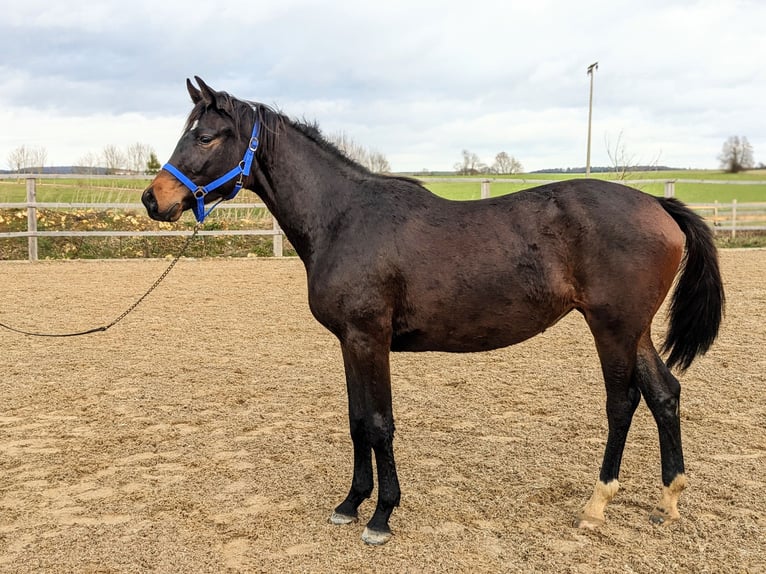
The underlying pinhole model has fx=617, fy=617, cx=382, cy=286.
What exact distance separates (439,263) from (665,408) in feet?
4.69

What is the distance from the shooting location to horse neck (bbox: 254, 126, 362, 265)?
10.8ft

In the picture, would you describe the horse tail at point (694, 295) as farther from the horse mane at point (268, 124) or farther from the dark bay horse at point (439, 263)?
the horse mane at point (268, 124)

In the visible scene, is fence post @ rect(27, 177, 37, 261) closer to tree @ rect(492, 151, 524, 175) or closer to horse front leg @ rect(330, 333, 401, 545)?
horse front leg @ rect(330, 333, 401, 545)

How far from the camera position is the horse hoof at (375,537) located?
2.97 m

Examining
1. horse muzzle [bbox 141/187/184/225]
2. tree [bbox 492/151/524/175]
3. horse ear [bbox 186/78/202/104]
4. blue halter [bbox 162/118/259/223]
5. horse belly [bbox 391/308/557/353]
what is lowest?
horse belly [bbox 391/308/557/353]

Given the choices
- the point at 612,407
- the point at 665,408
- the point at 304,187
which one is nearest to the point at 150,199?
the point at 304,187

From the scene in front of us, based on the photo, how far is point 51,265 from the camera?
13.5m

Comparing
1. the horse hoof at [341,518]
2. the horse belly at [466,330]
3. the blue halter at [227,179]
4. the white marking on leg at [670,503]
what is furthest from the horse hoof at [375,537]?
the blue halter at [227,179]

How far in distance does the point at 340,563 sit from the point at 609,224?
2.08 metres

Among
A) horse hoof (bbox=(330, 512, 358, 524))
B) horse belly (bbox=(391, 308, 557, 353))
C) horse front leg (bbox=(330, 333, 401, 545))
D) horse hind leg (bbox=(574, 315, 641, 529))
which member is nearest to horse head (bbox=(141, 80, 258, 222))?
horse front leg (bbox=(330, 333, 401, 545))

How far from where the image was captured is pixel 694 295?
3.50 meters

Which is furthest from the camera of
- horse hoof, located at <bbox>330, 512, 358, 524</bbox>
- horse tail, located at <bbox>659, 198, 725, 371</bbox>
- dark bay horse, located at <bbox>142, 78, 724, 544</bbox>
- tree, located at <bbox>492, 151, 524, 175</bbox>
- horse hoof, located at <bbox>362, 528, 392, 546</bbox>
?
tree, located at <bbox>492, 151, 524, 175</bbox>

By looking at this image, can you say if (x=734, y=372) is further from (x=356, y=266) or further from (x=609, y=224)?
(x=356, y=266)

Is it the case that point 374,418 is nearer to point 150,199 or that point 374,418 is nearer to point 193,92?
point 150,199
